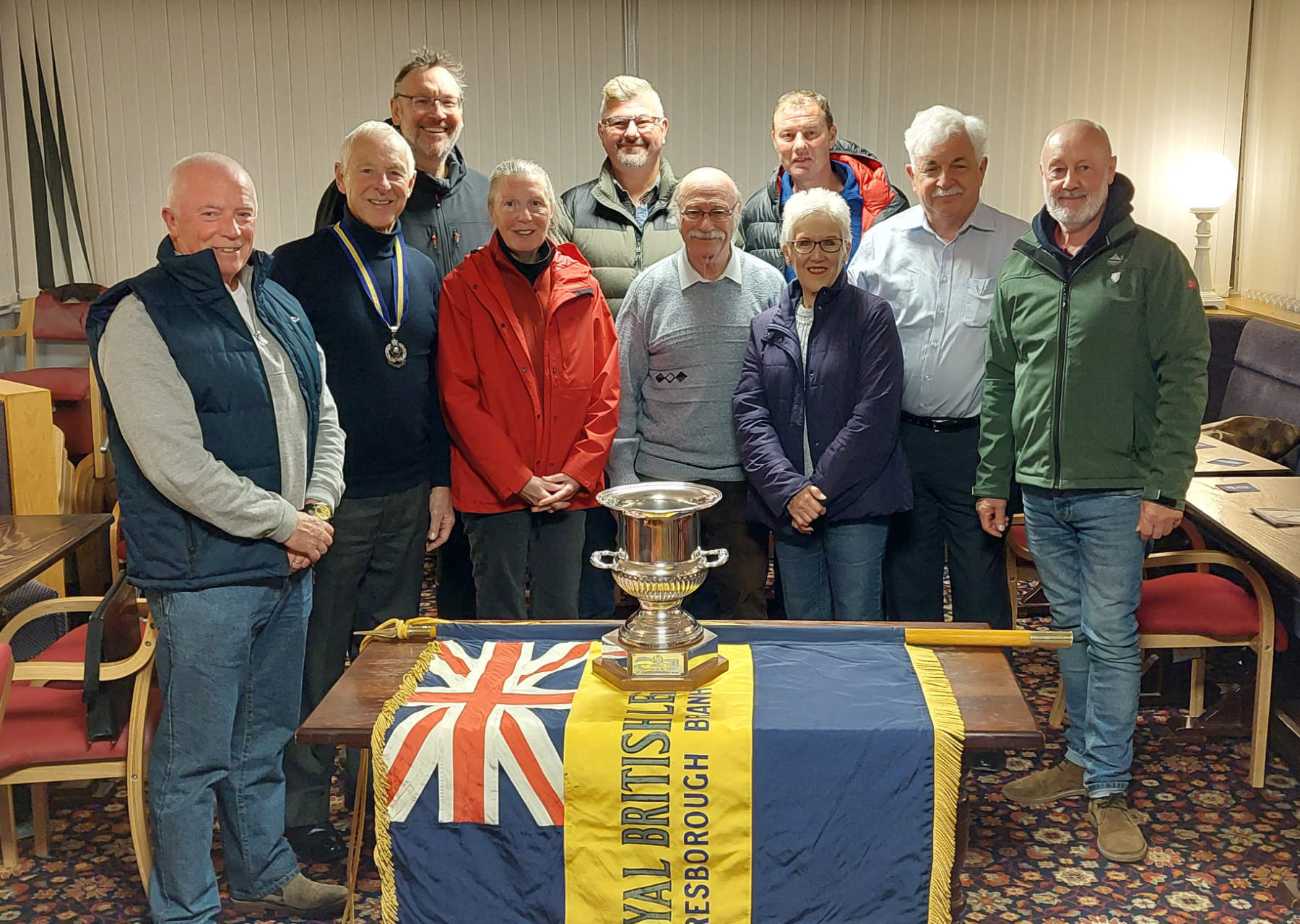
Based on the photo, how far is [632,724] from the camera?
81.2 inches

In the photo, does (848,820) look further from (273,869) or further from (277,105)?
(277,105)

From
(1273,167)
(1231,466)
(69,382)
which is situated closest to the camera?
(1231,466)

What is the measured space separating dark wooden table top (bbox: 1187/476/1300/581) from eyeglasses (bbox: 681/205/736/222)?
1442 mm

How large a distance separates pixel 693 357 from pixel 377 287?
0.80 m

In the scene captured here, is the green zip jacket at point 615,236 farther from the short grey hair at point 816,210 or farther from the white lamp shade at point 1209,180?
the white lamp shade at point 1209,180

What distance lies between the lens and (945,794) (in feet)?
6.75

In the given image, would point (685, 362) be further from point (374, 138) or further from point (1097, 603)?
point (1097, 603)

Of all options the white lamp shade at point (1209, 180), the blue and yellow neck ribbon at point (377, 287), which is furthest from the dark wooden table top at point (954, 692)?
the white lamp shade at point (1209, 180)

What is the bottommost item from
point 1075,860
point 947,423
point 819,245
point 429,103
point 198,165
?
point 1075,860

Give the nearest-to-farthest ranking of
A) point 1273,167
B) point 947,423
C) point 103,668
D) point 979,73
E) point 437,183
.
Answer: point 103,668 < point 947,423 < point 437,183 < point 1273,167 < point 979,73

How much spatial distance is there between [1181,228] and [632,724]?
5.62 metres

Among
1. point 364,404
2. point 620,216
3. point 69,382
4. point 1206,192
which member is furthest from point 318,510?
point 1206,192

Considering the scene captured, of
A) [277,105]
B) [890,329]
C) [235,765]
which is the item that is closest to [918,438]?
[890,329]

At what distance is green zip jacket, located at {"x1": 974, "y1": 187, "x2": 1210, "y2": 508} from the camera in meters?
2.83
